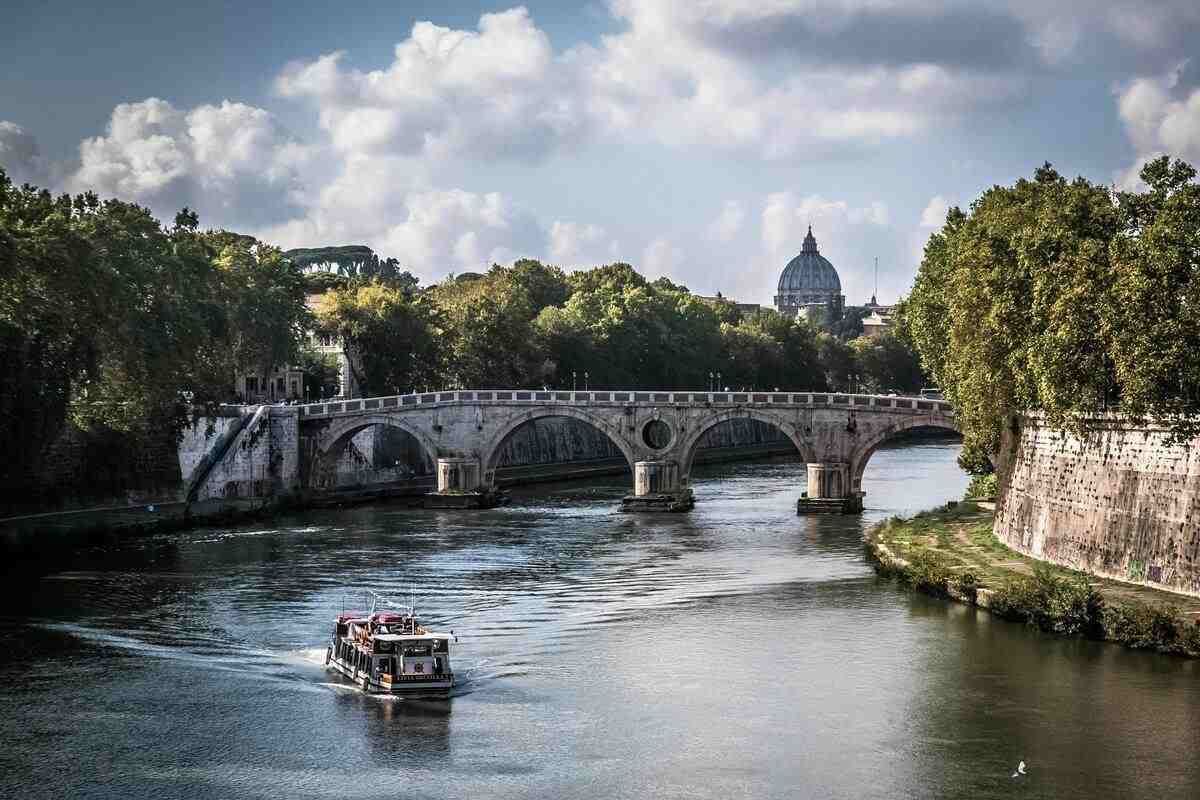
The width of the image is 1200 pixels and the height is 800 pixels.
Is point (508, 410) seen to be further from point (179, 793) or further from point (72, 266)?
point (179, 793)

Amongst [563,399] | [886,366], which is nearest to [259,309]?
[563,399]

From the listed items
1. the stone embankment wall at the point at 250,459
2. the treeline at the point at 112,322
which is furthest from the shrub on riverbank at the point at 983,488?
the treeline at the point at 112,322

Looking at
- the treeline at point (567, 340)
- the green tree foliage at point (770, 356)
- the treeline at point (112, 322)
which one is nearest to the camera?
the treeline at point (112, 322)

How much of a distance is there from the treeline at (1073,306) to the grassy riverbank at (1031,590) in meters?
5.22

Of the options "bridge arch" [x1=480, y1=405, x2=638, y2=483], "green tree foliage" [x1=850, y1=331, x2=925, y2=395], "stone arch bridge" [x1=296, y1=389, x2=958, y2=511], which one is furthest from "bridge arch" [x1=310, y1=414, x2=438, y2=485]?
"green tree foliage" [x1=850, y1=331, x2=925, y2=395]

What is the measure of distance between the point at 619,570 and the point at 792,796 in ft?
97.4

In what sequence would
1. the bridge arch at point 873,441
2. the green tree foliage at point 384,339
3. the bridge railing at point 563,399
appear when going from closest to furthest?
the bridge arch at point 873,441 < the bridge railing at point 563,399 < the green tree foliage at point 384,339

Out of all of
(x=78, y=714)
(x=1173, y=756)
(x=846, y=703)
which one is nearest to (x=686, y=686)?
(x=846, y=703)

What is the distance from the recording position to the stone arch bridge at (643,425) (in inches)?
3388

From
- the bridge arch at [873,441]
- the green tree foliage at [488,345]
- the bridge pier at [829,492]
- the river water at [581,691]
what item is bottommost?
the river water at [581,691]

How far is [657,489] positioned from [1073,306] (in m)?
39.3

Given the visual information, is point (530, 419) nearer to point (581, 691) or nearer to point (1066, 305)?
point (1066, 305)

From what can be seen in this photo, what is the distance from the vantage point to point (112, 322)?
7431cm

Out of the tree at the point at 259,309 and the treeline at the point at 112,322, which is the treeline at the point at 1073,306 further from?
the tree at the point at 259,309
